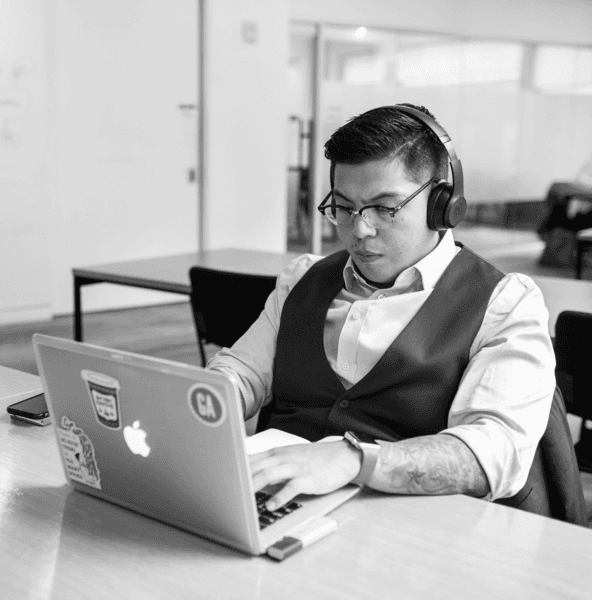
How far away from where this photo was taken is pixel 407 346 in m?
1.34

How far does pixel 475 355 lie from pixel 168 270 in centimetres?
214

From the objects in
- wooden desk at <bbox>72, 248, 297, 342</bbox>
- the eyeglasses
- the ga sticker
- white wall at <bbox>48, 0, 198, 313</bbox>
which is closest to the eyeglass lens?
the eyeglasses

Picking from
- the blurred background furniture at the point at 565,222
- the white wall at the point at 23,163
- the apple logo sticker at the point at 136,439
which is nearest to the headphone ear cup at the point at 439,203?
the apple logo sticker at the point at 136,439

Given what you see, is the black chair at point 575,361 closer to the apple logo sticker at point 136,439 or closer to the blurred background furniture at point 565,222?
the apple logo sticker at point 136,439

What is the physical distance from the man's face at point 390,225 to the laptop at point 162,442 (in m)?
0.46

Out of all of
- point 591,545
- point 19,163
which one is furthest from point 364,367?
point 19,163

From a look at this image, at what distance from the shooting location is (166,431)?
0.94m

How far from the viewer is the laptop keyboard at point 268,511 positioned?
101 centimetres

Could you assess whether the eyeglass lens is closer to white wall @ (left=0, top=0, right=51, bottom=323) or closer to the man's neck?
the man's neck

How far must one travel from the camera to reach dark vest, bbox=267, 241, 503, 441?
133cm

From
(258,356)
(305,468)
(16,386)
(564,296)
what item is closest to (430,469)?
(305,468)

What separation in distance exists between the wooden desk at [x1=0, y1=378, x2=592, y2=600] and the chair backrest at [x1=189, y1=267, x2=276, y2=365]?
4.93 ft

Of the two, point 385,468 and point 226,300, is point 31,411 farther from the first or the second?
point 226,300

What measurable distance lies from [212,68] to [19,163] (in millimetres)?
1649
